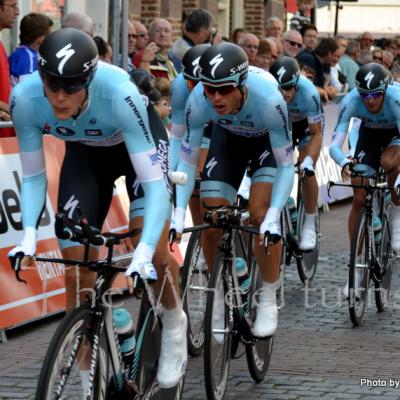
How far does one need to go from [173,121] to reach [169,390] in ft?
11.6

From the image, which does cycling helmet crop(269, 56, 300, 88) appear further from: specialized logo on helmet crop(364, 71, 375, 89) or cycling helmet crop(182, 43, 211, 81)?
cycling helmet crop(182, 43, 211, 81)

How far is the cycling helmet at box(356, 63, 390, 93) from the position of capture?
32.7 feet

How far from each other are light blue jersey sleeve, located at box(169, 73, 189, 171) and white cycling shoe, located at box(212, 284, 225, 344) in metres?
2.30

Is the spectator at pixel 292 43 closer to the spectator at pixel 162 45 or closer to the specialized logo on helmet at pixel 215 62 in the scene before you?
the spectator at pixel 162 45

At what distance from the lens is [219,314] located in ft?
22.8

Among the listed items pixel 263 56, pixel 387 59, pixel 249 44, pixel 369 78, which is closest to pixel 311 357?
pixel 369 78

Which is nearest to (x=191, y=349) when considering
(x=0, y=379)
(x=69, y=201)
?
(x=0, y=379)

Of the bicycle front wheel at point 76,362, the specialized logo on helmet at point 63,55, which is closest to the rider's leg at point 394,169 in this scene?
the bicycle front wheel at point 76,362

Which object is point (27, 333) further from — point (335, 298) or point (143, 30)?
point (143, 30)

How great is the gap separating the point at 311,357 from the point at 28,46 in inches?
164

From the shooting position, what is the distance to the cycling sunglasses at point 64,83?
17.2 feet

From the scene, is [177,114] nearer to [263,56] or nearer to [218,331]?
[218,331]

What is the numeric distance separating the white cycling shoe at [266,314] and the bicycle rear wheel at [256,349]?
0.06 metres

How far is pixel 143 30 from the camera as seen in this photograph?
13.8 metres
